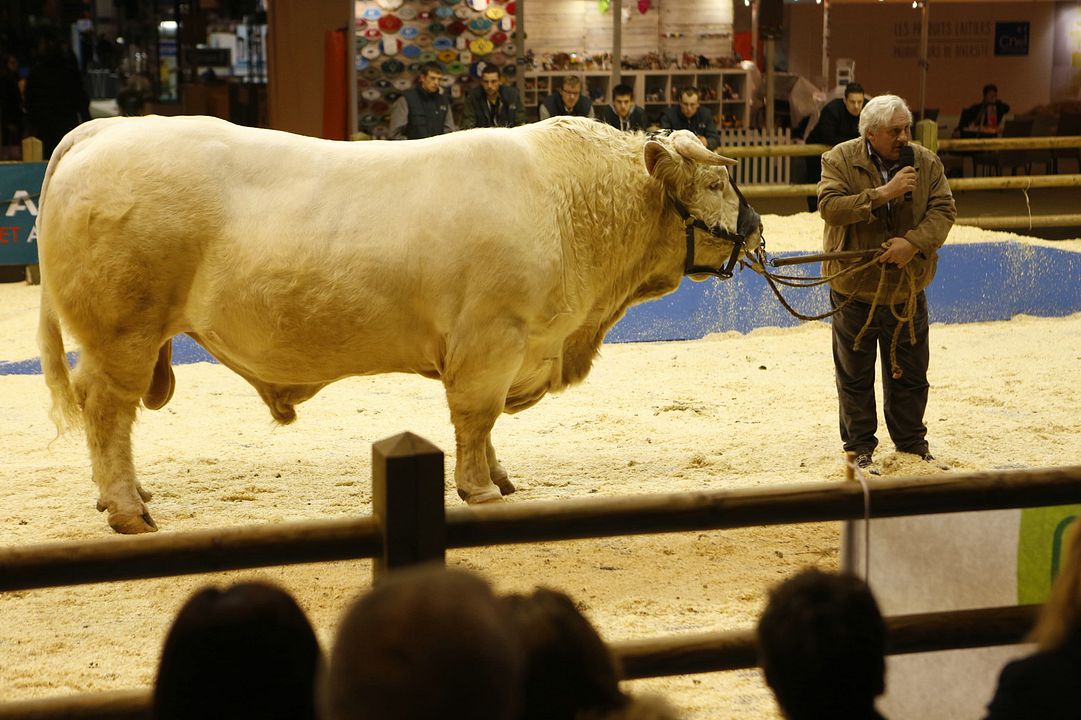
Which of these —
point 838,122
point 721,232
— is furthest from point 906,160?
point 838,122

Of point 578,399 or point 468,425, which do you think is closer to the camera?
point 468,425

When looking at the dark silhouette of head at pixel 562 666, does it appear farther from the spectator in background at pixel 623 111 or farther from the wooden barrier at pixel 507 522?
the spectator in background at pixel 623 111

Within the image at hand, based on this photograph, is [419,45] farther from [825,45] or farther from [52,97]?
[825,45]

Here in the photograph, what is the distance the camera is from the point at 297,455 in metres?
6.63

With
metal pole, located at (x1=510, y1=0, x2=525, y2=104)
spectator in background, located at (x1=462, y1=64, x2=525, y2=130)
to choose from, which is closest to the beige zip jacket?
spectator in background, located at (x1=462, y1=64, x2=525, y2=130)

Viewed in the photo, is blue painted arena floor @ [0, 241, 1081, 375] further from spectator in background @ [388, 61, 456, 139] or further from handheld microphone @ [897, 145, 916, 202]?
handheld microphone @ [897, 145, 916, 202]

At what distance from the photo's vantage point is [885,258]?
5766 mm

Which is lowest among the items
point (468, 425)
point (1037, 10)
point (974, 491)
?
point (468, 425)

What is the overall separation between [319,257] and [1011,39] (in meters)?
13.5

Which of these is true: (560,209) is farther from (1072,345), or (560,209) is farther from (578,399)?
(1072,345)

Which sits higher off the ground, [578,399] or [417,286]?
[417,286]

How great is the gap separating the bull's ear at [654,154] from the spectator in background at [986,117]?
37.6ft

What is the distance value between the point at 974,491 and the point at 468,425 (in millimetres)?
2927

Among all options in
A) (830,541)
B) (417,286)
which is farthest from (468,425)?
(830,541)
